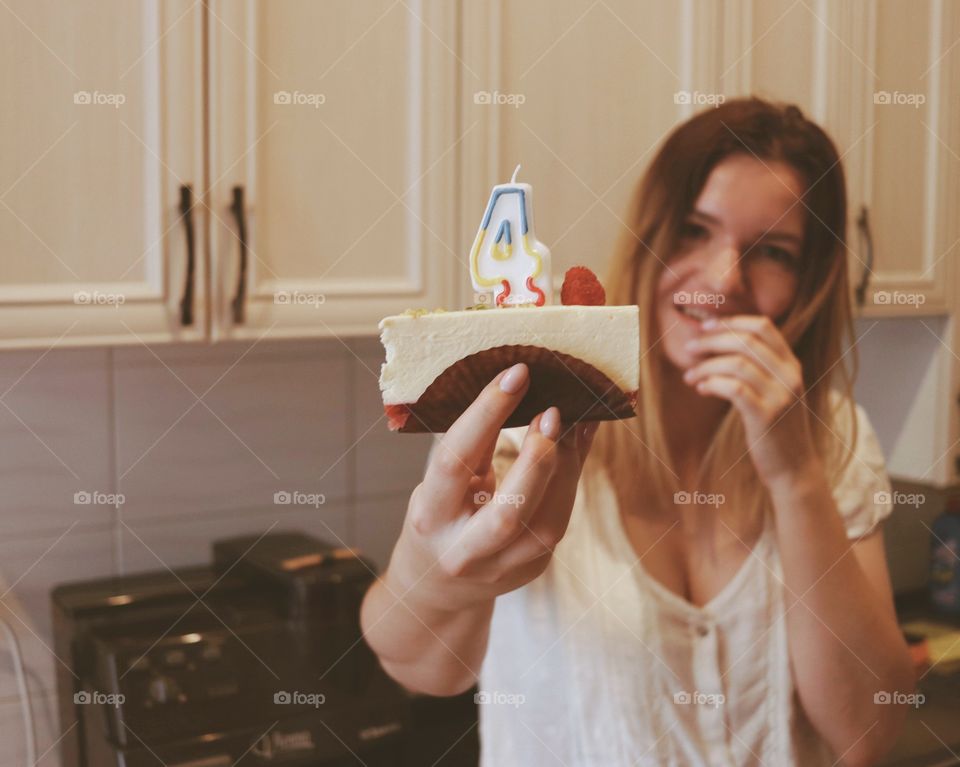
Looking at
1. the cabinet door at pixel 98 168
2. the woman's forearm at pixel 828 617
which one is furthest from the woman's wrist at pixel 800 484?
the cabinet door at pixel 98 168

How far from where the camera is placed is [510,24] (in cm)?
143

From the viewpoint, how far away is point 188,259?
1.23 meters

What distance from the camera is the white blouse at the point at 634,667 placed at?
1.18 metres

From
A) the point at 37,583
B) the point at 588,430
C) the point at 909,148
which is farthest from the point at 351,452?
the point at 909,148

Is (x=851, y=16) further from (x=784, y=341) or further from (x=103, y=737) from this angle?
(x=103, y=737)

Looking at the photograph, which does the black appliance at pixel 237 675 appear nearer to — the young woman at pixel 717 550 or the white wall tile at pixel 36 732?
the white wall tile at pixel 36 732

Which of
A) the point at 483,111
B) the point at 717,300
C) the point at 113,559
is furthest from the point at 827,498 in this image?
the point at 113,559

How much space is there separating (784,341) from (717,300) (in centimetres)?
10

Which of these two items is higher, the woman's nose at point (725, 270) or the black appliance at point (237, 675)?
the woman's nose at point (725, 270)

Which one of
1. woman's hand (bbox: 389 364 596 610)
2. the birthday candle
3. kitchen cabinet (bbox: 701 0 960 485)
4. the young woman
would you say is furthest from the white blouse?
kitchen cabinet (bbox: 701 0 960 485)

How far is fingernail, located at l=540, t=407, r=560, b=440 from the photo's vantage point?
0.84 metres

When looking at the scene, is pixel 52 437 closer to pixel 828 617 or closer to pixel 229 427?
pixel 229 427

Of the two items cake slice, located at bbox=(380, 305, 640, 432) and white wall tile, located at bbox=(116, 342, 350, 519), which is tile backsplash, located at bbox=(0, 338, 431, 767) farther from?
cake slice, located at bbox=(380, 305, 640, 432)

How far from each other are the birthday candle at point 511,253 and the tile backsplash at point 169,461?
2.66ft
